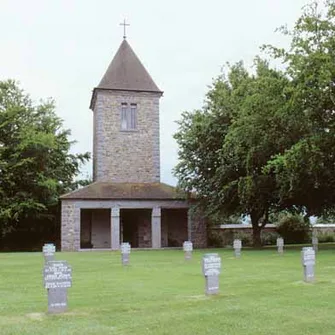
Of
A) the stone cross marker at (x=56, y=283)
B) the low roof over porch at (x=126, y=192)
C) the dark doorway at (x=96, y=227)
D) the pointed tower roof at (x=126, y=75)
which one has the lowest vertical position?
the stone cross marker at (x=56, y=283)

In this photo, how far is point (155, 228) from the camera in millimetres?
36469

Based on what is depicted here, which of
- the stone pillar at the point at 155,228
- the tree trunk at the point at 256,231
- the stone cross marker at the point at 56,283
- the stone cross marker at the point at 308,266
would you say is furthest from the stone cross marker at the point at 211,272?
the stone pillar at the point at 155,228

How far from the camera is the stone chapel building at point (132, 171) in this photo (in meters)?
37.0

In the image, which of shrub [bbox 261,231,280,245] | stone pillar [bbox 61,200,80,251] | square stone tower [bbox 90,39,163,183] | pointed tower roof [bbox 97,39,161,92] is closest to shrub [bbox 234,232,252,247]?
shrub [bbox 261,231,280,245]

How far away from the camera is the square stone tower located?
3959cm

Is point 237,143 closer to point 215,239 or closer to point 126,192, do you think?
point 126,192

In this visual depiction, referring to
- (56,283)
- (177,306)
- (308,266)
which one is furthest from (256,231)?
(56,283)

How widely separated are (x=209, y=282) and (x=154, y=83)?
32.0m

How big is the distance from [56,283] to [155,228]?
89.7ft

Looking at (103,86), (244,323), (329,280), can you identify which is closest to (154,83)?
(103,86)

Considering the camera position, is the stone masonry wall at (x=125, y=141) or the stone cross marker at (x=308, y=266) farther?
the stone masonry wall at (x=125, y=141)

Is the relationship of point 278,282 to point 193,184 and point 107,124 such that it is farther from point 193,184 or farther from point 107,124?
point 107,124

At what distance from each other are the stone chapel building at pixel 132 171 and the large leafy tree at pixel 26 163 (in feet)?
10.3

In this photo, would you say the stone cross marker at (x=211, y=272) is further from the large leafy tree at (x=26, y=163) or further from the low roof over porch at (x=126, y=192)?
the large leafy tree at (x=26, y=163)
